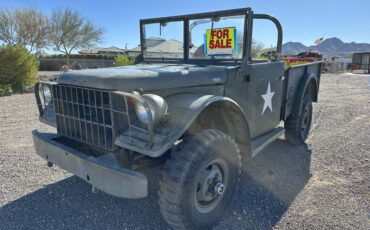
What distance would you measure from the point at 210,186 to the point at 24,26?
3328cm

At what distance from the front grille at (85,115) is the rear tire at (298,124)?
129 inches

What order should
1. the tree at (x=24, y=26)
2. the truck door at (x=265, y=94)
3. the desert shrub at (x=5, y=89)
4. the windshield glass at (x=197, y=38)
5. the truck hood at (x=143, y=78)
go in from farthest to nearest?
1. the tree at (x=24, y=26)
2. the desert shrub at (x=5, y=89)
3. the truck door at (x=265, y=94)
4. the windshield glass at (x=197, y=38)
5. the truck hood at (x=143, y=78)

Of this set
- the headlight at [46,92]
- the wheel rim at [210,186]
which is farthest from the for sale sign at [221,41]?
the headlight at [46,92]

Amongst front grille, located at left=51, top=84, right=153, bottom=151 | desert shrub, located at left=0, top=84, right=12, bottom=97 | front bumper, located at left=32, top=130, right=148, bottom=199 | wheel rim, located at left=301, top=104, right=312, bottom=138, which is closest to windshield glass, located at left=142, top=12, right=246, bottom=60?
front grille, located at left=51, top=84, right=153, bottom=151

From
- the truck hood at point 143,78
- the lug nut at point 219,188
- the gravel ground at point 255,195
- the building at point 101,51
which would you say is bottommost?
the gravel ground at point 255,195

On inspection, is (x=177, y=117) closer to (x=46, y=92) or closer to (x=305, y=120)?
(x=46, y=92)

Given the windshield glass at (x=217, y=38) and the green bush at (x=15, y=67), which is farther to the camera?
the green bush at (x=15, y=67)

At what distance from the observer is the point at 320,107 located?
8547 mm

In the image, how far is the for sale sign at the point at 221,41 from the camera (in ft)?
10.8

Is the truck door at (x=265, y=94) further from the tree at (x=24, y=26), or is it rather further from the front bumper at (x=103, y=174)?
the tree at (x=24, y=26)

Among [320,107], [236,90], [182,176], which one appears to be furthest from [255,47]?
[320,107]

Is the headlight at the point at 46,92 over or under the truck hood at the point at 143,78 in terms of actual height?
under

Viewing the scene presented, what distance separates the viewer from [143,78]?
2447 millimetres

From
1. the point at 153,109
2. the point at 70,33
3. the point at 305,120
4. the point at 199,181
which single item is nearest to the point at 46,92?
the point at 153,109
